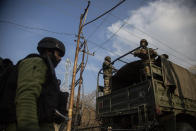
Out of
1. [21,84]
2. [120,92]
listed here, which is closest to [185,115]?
[120,92]

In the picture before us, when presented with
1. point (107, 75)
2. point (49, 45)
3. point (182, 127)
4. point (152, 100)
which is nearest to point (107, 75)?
point (107, 75)

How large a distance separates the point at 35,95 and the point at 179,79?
20.7 feet

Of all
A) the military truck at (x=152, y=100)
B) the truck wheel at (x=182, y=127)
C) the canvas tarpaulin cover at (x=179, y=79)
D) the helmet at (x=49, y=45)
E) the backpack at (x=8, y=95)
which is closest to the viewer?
the backpack at (x=8, y=95)

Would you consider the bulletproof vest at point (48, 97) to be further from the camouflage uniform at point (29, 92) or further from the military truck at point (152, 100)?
the military truck at point (152, 100)

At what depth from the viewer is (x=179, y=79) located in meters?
6.23

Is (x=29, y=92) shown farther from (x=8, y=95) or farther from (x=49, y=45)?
(x=49, y=45)

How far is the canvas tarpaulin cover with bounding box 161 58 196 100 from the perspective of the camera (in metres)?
5.94

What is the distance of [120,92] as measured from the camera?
22.2 ft

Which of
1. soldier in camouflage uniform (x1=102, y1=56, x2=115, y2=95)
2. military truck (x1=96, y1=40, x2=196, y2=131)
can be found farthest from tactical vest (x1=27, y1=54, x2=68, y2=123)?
soldier in camouflage uniform (x1=102, y1=56, x2=115, y2=95)

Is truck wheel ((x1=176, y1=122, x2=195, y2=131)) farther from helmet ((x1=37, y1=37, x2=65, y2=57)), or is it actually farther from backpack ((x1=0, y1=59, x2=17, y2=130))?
backpack ((x1=0, y1=59, x2=17, y2=130))

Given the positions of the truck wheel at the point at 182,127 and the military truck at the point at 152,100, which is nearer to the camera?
the military truck at the point at 152,100

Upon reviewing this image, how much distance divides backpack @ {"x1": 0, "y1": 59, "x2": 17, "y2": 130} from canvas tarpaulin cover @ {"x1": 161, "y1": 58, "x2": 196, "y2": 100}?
5539 mm

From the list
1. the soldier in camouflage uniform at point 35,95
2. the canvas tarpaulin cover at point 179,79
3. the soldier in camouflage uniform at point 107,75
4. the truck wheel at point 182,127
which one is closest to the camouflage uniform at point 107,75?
the soldier in camouflage uniform at point 107,75

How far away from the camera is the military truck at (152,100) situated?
511 centimetres
